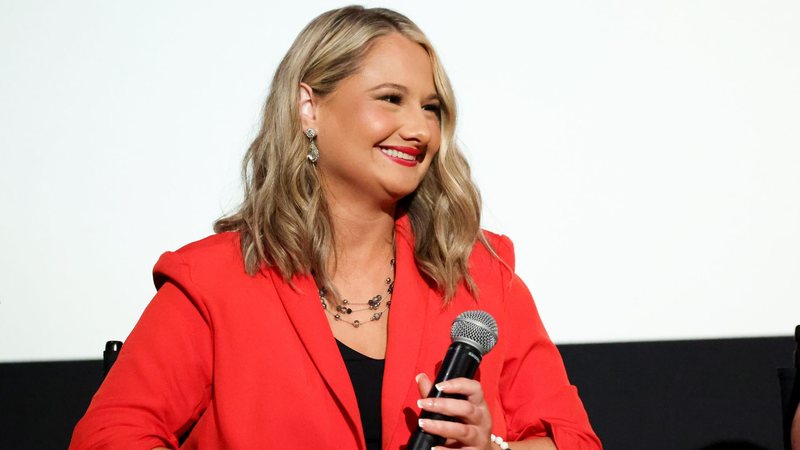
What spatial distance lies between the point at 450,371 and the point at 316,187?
61cm

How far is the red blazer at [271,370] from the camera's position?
1576mm

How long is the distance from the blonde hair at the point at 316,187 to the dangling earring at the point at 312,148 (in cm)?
1

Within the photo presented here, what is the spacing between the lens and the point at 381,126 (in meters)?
1.71

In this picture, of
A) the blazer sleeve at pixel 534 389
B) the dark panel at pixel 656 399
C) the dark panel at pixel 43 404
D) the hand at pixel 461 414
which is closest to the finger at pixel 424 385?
the hand at pixel 461 414

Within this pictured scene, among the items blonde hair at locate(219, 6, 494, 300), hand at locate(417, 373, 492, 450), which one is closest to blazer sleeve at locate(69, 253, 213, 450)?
blonde hair at locate(219, 6, 494, 300)

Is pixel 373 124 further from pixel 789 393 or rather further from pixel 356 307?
pixel 789 393

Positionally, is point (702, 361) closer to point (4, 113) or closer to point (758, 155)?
point (758, 155)

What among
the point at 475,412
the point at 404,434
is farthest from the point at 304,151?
the point at 475,412

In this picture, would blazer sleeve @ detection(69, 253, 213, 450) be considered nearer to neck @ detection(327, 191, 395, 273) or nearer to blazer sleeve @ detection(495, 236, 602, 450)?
neck @ detection(327, 191, 395, 273)

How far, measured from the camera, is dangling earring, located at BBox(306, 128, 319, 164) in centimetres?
181

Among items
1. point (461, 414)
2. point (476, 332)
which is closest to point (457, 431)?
point (461, 414)

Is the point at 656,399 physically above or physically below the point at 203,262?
below

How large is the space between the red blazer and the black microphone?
29 centimetres

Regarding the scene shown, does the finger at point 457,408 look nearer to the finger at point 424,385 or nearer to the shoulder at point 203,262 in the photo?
the finger at point 424,385
